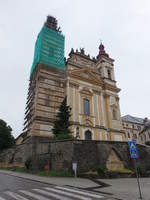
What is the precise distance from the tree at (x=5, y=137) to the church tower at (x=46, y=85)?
6052 millimetres

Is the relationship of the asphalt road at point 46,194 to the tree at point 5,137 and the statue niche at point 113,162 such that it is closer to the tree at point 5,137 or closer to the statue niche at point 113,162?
the statue niche at point 113,162

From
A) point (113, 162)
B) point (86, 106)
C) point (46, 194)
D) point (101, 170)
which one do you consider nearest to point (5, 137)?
point (86, 106)

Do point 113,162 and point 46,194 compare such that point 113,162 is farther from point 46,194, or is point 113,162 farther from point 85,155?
point 46,194

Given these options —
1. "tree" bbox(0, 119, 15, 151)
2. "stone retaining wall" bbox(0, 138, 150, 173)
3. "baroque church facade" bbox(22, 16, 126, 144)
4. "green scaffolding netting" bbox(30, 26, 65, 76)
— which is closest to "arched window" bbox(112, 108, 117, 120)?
"baroque church facade" bbox(22, 16, 126, 144)

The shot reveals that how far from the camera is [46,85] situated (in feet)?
95.4

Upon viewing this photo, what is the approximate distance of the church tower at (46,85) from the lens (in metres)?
25.9

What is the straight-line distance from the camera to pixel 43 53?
31594mm

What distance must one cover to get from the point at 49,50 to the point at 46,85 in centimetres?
835

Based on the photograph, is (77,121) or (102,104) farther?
(102,104)

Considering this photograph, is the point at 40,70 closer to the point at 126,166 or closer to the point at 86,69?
the point at 86,69

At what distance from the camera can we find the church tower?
85.0 feet

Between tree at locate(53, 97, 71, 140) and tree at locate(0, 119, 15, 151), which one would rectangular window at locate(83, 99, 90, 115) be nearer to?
tree at locate(53, 97, 71, 140)

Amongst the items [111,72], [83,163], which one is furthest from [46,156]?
[111,72]

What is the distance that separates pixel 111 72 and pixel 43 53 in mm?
16495
